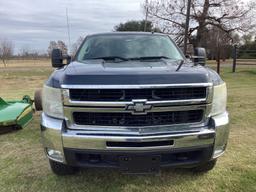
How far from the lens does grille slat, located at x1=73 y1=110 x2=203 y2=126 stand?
2.86 meters

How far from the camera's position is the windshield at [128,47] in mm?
4176

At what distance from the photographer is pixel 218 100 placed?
119 inches

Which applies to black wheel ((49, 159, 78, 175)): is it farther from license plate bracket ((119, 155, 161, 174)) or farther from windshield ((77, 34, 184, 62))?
windshield ((77, 34, 184, 62))

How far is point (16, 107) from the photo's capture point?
5.80 m

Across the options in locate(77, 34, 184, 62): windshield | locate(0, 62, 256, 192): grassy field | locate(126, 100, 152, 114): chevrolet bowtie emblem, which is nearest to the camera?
locate(126, 100, 152, 114): chevrolet bowtie emblem

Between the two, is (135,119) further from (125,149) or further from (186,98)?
(186,98)

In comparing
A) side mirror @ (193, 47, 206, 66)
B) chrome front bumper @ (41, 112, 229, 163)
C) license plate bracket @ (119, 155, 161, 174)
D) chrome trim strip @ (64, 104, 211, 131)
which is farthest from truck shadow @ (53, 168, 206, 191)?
side mirror @ (193, 47, 206, 66)

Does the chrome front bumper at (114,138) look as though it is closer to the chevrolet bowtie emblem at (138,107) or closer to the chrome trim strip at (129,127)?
the chrome trim strip at (129,127)

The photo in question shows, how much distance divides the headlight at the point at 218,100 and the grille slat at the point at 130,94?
22 centimetres

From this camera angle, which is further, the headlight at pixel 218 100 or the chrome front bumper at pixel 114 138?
the headlight at pixel 218 100

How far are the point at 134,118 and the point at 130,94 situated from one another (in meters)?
0.24

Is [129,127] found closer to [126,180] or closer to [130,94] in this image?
[130,94]

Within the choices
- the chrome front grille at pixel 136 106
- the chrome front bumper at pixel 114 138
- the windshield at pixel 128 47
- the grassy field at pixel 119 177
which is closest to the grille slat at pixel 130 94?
the chrome front grille at pixel 136 106

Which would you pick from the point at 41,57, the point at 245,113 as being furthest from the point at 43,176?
the point at 41,57
